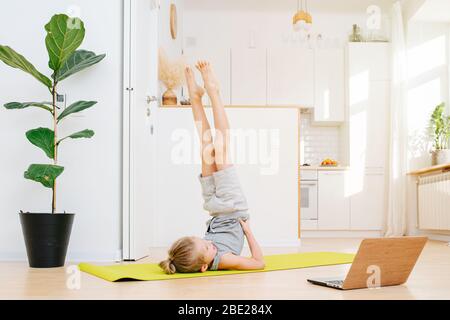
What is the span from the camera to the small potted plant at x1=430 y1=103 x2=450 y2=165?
6.77 metres

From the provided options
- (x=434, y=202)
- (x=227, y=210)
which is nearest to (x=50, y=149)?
(x=227, y=210)

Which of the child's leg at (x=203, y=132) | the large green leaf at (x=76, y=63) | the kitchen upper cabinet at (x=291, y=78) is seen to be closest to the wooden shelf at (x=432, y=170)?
the kitchen upper cabinet at (x=291, y=78)

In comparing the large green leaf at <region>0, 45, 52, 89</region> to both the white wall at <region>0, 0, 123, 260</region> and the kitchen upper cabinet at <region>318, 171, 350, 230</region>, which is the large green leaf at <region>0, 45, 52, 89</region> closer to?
the white wall at <region>0, 0, 123, 260</region>

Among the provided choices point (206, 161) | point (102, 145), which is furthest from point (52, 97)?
point (206, 161)

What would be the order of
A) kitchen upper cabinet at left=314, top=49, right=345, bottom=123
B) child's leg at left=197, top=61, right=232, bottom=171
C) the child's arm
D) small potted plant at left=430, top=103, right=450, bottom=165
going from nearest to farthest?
the child's arm < child's leg at left=197, top=61, right=232, bottom=171 < small potted plant at left=430, top=103, right=450, bottom=165 < kitchen upper cabinet at left=314, top=49, right=345, bottom=123

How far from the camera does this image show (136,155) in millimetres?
3803

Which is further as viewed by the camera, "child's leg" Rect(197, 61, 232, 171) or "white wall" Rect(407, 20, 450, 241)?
"white wall" Rect(407, 20, 450, 241)

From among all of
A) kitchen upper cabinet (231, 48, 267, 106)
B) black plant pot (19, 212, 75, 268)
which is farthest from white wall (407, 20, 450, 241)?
black plant pot (19, 212, 75, 268)

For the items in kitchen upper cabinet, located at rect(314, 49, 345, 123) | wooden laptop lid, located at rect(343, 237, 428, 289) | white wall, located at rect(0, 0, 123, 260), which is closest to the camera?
wooden laptop lid, located at rect(343, 237, 428, 289)

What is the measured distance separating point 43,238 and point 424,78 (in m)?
5.46

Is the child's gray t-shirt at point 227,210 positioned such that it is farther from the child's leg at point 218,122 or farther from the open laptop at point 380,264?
the open laptop at point 380,264

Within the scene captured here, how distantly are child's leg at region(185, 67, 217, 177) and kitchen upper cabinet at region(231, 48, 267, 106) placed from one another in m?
4.18

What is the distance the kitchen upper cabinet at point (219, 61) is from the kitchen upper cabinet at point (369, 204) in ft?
6.67

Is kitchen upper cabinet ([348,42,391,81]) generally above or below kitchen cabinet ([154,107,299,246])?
above
